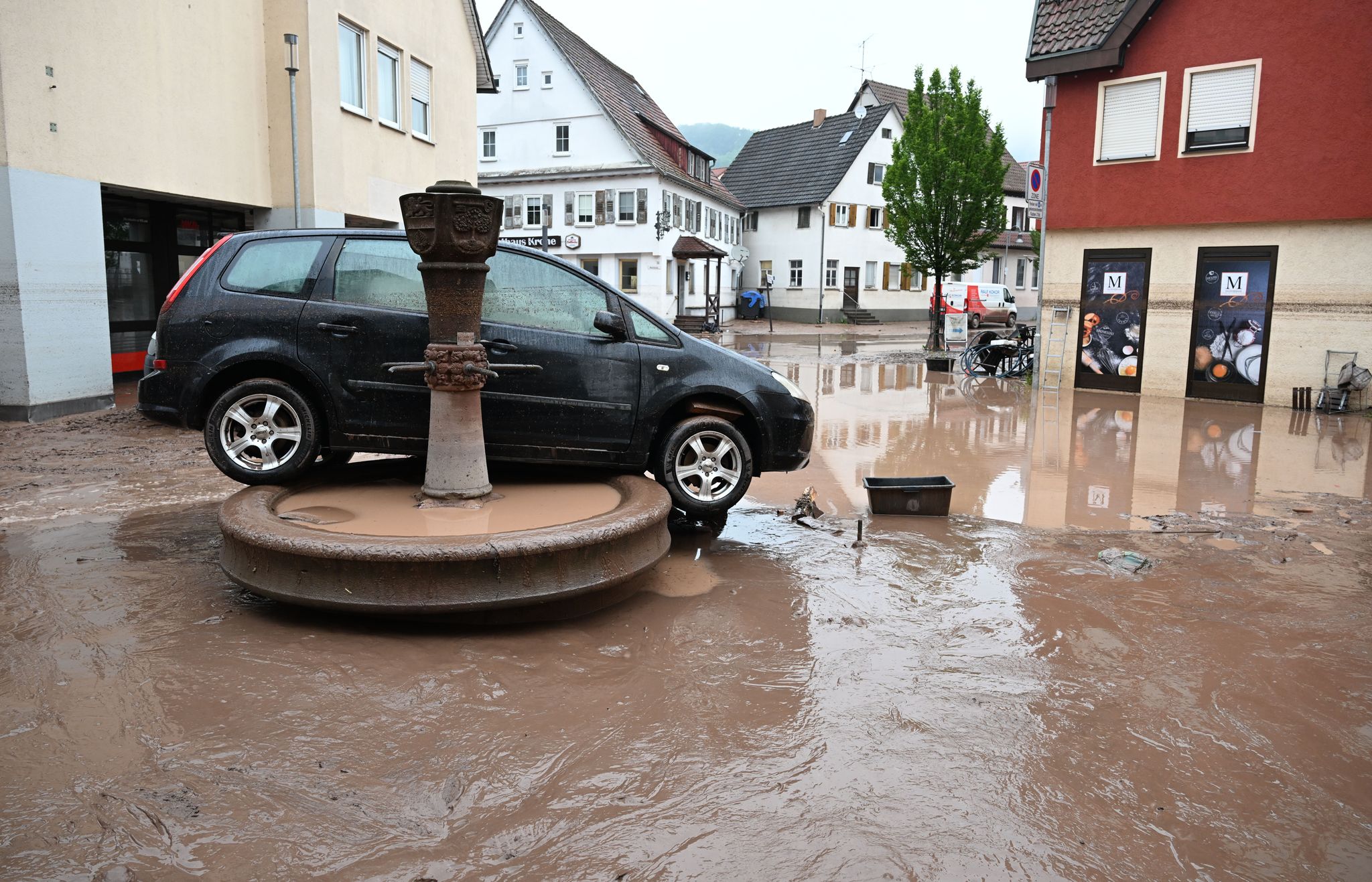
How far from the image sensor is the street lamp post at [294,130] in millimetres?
15633

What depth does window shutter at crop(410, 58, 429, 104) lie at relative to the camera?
66.2 ft

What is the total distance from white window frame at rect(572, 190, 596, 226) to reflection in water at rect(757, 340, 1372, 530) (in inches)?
1033

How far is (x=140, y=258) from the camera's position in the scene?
16125 mm

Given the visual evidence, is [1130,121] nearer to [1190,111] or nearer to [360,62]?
[1190,111]

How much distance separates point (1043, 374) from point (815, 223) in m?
31.6

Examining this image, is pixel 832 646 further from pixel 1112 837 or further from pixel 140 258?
pixel 140 258

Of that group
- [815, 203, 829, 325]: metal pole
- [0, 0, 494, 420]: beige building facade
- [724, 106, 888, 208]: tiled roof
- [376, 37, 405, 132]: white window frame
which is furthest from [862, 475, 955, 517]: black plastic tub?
[724, 106, 888, 208]: tiled roof

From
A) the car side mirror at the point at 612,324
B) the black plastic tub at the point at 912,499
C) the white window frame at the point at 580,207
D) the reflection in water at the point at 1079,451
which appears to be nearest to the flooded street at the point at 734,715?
the black plastic tub at the point at 912,499

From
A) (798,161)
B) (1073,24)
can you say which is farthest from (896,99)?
(1073,24)

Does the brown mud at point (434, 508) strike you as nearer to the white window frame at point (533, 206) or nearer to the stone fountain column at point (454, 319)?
the stone fountain column at point (454, 319)

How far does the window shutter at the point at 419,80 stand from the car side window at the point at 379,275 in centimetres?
1482

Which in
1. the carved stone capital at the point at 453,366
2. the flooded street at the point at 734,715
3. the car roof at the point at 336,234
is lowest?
the flooded street at the point at 734,715

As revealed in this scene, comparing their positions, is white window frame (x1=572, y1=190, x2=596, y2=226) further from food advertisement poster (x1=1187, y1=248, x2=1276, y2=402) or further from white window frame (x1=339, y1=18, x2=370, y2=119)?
food advertisement poster (x1=1187, y1=248, x2=1276, y2=402)

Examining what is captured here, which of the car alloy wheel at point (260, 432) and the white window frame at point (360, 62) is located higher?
the white window frame at point (360, 62)
